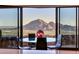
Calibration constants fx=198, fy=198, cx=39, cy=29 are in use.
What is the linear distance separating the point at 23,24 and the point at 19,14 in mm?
496

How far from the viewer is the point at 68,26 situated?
8.98m

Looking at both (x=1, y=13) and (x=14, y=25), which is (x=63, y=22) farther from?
(x=1, y=13)

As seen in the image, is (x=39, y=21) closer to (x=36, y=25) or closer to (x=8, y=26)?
(x=36, y=25)

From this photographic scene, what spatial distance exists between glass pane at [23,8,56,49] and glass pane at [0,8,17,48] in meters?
0.46

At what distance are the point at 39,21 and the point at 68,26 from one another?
1.34 metres

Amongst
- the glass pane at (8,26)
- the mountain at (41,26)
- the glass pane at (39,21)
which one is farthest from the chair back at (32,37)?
the glass pane at (8,26)

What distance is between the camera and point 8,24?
8977 mm

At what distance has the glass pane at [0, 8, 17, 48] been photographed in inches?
347

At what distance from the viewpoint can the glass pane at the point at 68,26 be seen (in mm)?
8781
